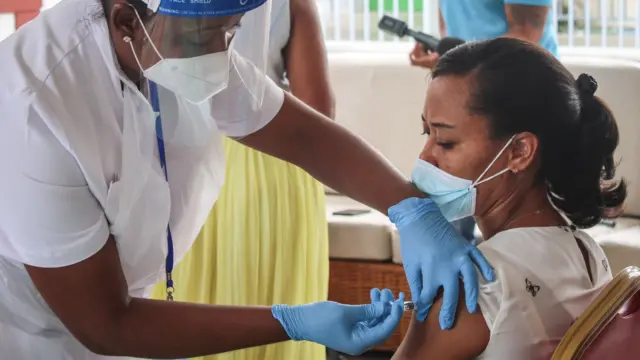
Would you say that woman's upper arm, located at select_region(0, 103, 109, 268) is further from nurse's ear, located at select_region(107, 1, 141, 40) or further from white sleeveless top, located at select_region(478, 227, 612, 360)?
white sleeveless top, located at select_region(478, 227, 612, 360)

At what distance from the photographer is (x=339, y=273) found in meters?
3.28

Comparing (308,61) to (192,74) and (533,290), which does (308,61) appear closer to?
(192,74)

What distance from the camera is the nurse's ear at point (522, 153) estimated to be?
1.49 m

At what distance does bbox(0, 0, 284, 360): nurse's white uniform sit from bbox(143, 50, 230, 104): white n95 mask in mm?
57

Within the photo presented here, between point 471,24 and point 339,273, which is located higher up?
point 471,24

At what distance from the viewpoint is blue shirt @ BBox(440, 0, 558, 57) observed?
2717 mm

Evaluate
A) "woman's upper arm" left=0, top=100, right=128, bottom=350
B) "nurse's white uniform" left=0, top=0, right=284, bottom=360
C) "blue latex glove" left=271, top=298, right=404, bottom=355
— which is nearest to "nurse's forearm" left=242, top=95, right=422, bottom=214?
"nurse's white uniform" left=0, top=0, right=284, bottom=360

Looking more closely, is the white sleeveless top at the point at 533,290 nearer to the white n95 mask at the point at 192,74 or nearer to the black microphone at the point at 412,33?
the white n95 mask at the point at 192,74

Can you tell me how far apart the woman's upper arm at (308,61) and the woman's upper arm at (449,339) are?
1.04m

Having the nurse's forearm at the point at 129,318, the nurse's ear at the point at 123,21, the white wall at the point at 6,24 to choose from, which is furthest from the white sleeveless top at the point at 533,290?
the white wall at the point at 6,24

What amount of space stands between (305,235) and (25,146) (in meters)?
1.28

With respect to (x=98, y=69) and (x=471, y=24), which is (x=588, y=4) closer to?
(x=471, y=24)

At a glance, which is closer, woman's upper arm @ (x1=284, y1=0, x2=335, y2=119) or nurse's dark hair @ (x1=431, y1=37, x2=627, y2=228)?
nurse's dark hair @ (x1=431, y1=37, x2=627, y2=228)

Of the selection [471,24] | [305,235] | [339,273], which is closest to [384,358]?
[339,273]
